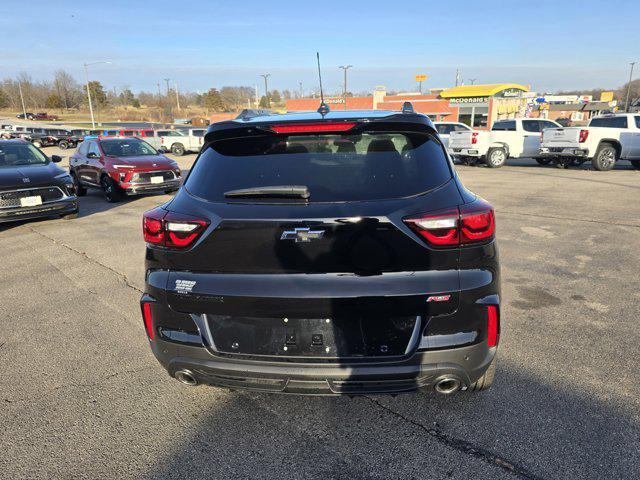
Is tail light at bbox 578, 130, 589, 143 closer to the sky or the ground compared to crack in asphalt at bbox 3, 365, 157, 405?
closer to the sky

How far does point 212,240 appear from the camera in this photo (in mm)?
2338

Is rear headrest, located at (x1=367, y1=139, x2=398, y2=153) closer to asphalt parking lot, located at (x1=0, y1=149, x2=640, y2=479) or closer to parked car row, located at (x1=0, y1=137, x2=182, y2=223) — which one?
asphalt parking lot, located at (x1=0, y1=149, x2=640, y2=479)

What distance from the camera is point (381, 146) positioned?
2531 mm

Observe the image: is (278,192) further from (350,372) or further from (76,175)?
(76,175)

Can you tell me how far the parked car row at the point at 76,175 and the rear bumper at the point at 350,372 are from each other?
24.9 ft

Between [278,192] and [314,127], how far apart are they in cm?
49

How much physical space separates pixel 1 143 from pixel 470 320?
421 inches

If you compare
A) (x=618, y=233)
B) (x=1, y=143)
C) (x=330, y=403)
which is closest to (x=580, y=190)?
(x=618, y=233)

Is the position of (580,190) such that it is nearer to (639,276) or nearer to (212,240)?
(639,276)

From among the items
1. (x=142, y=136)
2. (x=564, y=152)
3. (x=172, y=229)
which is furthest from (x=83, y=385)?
(x=142, y=136)

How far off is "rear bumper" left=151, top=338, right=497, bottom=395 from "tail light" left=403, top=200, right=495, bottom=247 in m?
0.56

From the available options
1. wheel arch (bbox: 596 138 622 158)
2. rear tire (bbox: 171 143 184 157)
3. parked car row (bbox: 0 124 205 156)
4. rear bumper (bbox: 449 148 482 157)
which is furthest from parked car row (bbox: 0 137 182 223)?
rear tire (bbox: 171 143 184 157)

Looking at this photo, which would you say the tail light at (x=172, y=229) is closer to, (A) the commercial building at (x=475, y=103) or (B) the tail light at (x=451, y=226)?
(B) the tail light at (x=451, y=226)

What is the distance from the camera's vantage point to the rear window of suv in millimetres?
2385
